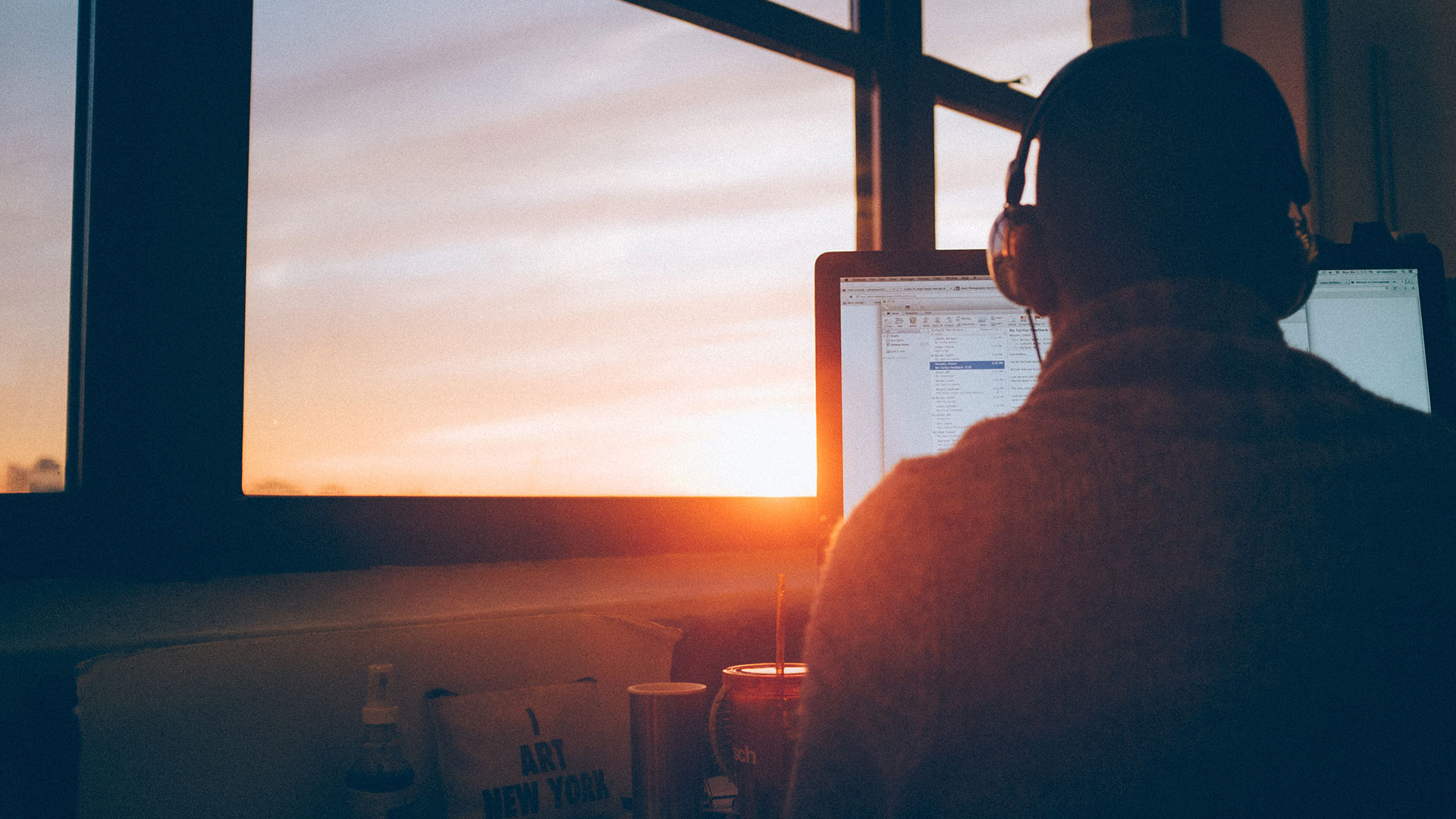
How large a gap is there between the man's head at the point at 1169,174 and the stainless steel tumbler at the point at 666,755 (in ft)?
1.65

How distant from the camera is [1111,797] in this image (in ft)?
1.32

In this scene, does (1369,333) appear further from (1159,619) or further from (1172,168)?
(1159,619)

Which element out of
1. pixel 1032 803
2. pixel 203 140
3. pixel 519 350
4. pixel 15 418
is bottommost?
pixel 1032 803

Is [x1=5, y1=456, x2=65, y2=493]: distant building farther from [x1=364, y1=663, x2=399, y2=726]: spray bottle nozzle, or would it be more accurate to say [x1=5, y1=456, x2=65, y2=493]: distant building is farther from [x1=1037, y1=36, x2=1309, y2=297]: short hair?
[x1=1037, y1=36, x2=1309, y2=297]: short hair

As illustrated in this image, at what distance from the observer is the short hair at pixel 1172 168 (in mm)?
506

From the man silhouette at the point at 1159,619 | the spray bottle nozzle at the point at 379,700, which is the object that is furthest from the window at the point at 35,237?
the man silhouette at the point at 1159,619

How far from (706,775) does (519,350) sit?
2.22 feet

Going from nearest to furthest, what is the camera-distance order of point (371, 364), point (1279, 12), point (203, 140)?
point (203, 140), point (371, 364), point (1279, 12)

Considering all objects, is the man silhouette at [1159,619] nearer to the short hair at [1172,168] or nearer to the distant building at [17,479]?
the short hair at [1172,168]

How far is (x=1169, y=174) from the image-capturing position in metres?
0.51

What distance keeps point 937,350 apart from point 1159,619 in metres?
0.63

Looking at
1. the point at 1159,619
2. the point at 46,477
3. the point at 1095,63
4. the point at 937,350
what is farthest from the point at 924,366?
the point at 46,477

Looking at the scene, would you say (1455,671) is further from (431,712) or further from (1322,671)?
(431,712)

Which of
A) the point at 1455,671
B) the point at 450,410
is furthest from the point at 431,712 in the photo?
the point at 1455,671
